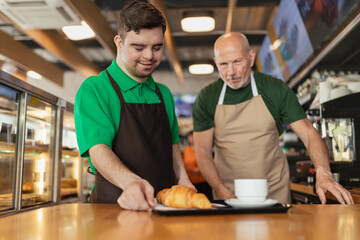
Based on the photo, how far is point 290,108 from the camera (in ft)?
7.00

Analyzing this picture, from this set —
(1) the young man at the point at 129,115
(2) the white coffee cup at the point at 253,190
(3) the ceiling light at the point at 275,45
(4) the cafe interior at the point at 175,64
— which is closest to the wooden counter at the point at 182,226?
(4) the cafe interior at the point at 175,64

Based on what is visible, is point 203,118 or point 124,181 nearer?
point 124,181

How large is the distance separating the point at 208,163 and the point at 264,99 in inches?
20.4

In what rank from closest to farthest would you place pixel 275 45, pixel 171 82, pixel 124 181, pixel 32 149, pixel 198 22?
pixel 124 181
pixel 32 149
pixel 198 22
pixel 275 45
pixel 171 82

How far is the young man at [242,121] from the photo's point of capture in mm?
2141

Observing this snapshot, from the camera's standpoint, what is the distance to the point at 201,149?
7.50 ft

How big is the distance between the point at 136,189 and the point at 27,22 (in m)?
3.35

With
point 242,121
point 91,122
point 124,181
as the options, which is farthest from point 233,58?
point 124,181

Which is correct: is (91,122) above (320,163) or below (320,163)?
above

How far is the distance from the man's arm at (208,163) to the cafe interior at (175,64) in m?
0.57

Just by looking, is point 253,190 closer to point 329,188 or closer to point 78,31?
point 329,188

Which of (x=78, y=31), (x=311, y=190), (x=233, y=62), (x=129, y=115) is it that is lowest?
(x=311, y=190)

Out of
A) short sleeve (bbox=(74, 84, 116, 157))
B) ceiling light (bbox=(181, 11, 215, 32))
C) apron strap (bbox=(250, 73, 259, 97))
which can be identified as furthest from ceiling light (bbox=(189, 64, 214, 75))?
short sleeve (bbox=(74, 84, 116, 157))

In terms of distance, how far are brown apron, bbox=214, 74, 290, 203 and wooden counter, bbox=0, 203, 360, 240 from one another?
118cm
